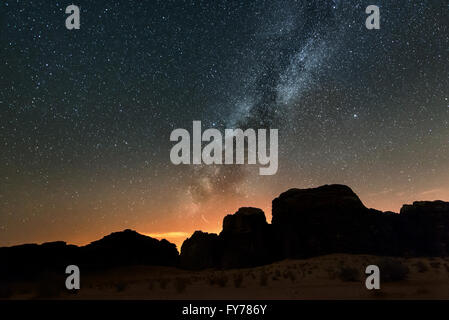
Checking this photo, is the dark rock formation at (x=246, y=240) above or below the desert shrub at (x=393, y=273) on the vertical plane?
below

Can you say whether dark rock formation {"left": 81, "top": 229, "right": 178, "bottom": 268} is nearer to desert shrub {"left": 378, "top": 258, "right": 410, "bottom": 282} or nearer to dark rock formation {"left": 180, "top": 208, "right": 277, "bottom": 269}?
dark rock formation {"left": 180, "top": 208, "right": 277, "bottom": 269}

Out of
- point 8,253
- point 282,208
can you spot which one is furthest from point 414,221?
point 8,253

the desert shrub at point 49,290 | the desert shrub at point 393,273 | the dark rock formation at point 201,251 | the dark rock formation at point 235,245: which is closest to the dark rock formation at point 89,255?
the dark rock formation at point 201,251

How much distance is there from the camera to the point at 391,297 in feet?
27.5

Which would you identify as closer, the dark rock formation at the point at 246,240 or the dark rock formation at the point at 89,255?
the dark rock formation at the point at 89,255

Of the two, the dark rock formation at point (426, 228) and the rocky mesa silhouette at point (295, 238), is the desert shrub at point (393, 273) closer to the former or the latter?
the rocky mesa silhouette at point (295, 238)

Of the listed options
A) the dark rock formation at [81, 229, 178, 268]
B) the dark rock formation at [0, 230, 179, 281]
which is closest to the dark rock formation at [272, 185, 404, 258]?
the dark rock formation at [81, 229, 178, 268]

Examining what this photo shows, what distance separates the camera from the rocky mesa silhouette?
36.0 m

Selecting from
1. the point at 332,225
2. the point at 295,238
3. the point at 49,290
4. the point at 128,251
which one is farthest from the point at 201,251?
the point at 49,290

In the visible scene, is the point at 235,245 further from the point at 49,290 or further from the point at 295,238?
the point at 49,290

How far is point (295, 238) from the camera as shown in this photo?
1502 inches

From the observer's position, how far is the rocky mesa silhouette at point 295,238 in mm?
36000
